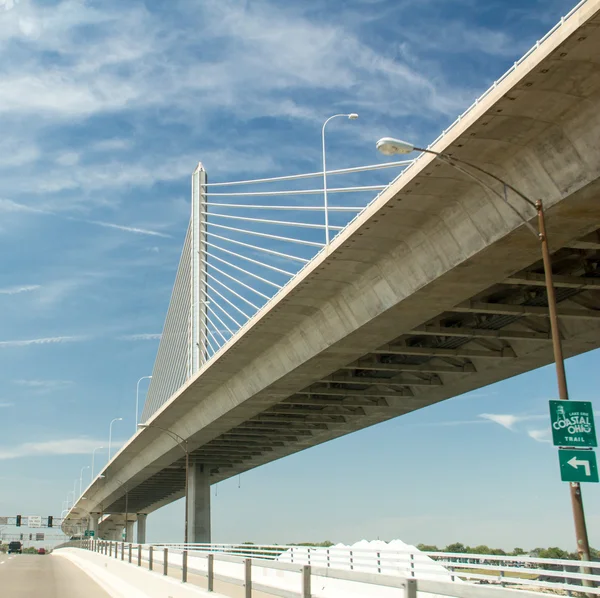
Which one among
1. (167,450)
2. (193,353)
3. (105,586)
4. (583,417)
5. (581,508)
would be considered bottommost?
(105,586)

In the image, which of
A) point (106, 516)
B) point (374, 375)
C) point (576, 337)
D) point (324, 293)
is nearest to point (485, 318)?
point (576, 337)

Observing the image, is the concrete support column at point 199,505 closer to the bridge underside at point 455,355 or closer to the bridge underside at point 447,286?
the bridge underside at point 455,355

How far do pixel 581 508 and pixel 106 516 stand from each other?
149700mm

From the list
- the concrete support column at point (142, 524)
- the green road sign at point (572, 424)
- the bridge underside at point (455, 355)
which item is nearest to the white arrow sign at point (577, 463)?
the green road sign at point (572, 424)

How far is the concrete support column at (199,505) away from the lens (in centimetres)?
6191

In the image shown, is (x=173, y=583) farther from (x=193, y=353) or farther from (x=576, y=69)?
(x=193, y=353)

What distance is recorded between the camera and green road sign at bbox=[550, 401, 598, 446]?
12.8m

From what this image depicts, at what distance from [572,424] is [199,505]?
55.0m

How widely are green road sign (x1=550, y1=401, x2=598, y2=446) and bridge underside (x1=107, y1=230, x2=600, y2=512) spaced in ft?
28.5

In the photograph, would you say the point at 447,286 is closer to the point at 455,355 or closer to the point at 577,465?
the point at 455,355

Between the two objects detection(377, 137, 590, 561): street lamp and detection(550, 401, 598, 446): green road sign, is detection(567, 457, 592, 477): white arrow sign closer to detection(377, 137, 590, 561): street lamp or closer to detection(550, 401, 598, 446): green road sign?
detection(550, 401, 598, 446): green road sign

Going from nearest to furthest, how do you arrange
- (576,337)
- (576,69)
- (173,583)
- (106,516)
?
(576,69) < (173,583) < (576,337) < (106,516)

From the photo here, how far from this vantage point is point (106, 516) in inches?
5960

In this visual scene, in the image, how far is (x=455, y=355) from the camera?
31859mm
